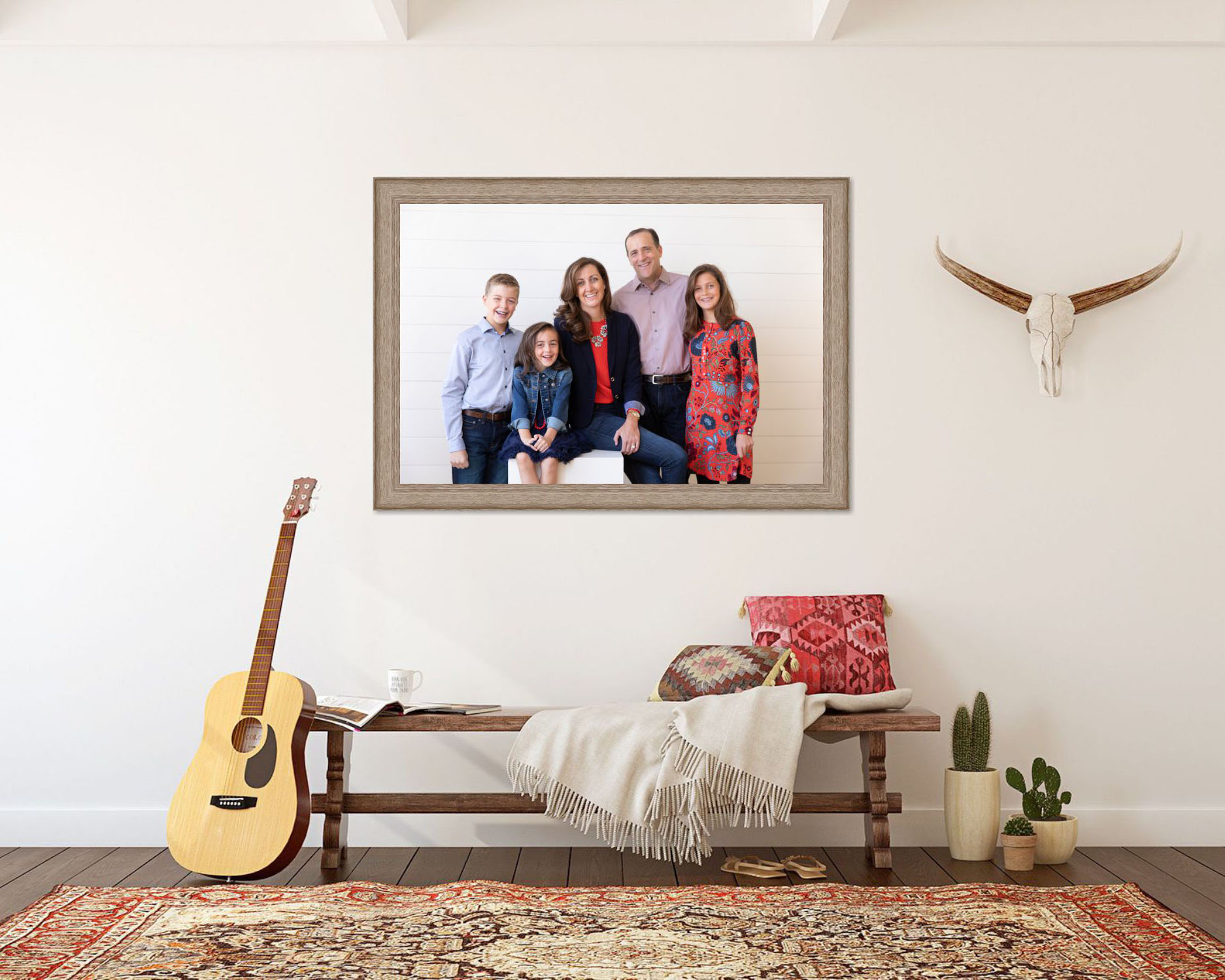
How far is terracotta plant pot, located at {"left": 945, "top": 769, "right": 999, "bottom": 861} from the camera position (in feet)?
11.2

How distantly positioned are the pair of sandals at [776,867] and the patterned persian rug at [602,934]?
19cm

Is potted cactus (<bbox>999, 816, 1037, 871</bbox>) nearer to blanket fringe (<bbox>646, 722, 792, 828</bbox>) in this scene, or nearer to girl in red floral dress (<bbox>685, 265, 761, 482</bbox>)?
blanket fringe (<bbox>646, 722, 792, 828</bbox>)

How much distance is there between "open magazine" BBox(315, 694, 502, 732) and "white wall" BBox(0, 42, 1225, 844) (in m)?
0.29

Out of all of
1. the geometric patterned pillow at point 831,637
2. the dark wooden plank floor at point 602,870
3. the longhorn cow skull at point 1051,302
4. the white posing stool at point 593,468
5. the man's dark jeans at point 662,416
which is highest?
the longhorn cow skull at point 1051,302

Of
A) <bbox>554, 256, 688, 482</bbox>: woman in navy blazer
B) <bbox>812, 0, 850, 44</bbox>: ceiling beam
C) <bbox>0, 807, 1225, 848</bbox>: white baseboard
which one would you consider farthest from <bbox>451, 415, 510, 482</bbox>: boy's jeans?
<bbox>812, 0, 850, 44</bbox>: ceiling beam

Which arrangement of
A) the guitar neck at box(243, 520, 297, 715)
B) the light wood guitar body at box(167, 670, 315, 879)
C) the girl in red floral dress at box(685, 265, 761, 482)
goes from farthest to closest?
1. the girl in red floral dress at box(685, 265, 761, 482)
2. the guitar neck at box(243, 520, 297, 715)
3. the light wood guitar body at box(167, 670, 315, 879)

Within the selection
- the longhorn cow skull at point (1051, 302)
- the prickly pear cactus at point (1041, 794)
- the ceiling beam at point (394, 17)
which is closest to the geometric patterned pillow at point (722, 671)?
the prickly pear cactus at point (1041, 794)

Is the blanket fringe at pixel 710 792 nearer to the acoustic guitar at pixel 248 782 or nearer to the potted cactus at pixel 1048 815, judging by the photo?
the potted cactus at pixel 1048 815

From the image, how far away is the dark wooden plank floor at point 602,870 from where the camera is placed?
315 cm

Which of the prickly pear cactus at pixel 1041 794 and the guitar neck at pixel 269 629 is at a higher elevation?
the guitar neck at pixel 269 629

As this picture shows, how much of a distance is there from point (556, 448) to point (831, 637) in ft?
3.61

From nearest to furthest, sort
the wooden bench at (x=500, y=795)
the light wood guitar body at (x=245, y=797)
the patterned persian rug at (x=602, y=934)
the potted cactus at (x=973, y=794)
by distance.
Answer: the patterned persian rug at (x=602, y=934), the light wood guitar body at (x=245, y=797), the wooden bench at (x=500, y=795), the potted cactus at (x=973, y=794)

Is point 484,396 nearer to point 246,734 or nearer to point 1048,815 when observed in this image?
point 246,734

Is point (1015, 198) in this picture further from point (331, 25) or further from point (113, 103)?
point (113, 103)
